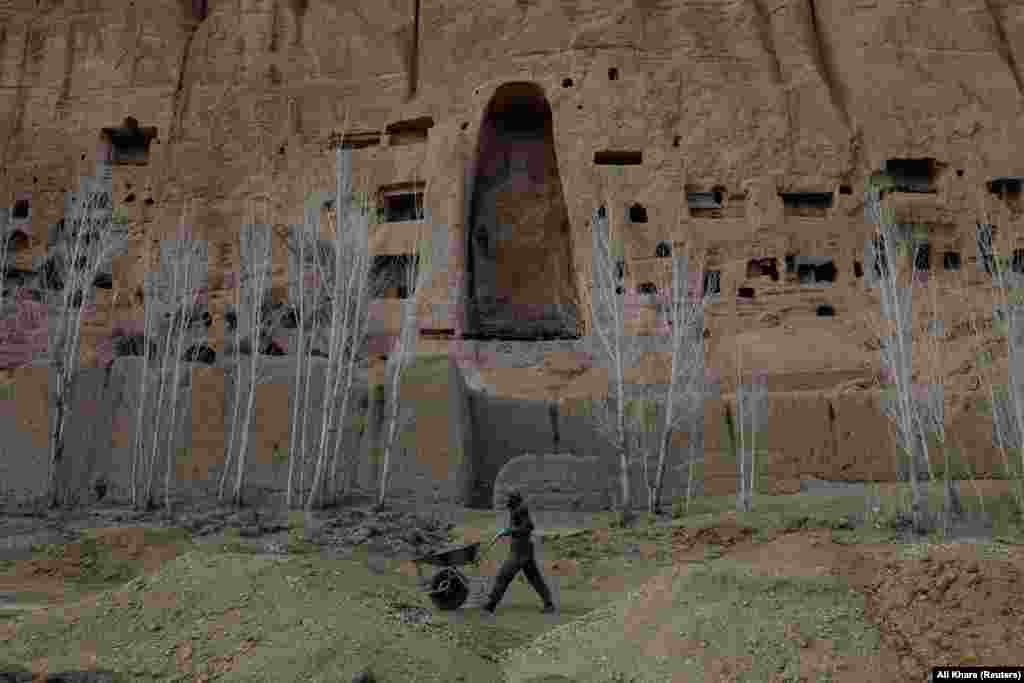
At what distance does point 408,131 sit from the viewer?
114ft

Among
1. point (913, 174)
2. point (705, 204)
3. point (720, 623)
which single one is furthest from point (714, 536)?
point (913, 174)

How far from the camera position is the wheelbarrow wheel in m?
10.0

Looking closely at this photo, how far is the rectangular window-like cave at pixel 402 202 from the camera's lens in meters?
33.2

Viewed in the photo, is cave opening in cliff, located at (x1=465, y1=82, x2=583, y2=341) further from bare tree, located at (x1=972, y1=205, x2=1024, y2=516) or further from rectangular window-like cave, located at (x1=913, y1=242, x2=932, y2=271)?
bare tree, located at (x1=972, y1=205, x2=1024, y2=516)

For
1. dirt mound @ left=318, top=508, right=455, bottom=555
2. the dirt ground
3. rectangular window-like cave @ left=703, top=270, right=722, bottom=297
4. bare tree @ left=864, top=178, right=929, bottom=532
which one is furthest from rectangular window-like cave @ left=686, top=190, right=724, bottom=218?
the dirt ground

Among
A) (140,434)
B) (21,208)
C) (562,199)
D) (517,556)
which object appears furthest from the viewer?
(562,199)

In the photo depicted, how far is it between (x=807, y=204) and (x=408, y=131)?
1506 centimetres

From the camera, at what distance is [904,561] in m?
8.01

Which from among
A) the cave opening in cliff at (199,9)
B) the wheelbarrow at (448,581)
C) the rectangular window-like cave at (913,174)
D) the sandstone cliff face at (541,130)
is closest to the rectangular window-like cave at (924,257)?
the sandstone cliff face at (541,130)

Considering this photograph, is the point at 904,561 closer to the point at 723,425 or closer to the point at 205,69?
the point at 723,425

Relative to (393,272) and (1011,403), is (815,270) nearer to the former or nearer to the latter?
(1011,403)

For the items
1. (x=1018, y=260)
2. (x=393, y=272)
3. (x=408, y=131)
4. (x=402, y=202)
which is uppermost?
(x=408, y=131)

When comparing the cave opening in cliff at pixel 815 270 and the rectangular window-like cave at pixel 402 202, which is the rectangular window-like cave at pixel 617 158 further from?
the cave opening in cliff at pixel 815 270

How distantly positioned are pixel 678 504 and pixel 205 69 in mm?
27786
